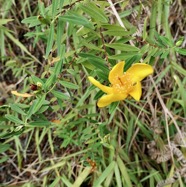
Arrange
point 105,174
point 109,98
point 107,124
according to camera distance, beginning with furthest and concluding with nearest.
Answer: point 107,124 < point 105,174 < point 109,98

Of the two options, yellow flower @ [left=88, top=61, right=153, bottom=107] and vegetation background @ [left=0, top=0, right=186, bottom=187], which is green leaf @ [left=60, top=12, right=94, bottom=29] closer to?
yellow flower @ [left=88, top=61, right=153, bottom=107]

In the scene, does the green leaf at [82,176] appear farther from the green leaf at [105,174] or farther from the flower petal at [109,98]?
the flower petal at [109,98]

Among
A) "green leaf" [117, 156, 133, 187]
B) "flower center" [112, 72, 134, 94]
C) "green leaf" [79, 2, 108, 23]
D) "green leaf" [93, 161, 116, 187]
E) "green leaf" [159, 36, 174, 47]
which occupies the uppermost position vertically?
"green leaf" [79, 2, 108, 23]

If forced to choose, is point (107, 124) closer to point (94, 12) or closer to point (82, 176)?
point (82, 176)

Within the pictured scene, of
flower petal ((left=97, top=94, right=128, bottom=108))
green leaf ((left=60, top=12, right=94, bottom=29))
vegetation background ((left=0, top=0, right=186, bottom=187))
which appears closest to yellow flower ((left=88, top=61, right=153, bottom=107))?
flower petal ((left=97, top=94, right=128, bottom=108))

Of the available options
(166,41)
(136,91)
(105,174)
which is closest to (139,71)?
(136,91)

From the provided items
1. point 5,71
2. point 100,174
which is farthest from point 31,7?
point 100,174

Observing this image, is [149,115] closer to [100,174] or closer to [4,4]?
[100,174]
